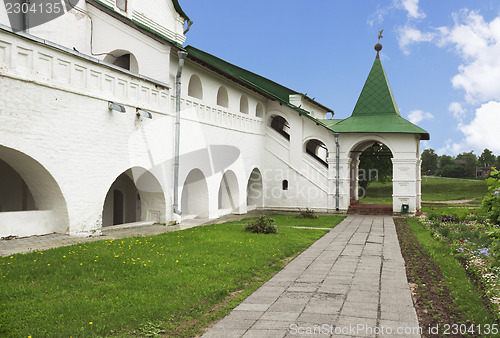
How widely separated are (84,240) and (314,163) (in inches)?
508

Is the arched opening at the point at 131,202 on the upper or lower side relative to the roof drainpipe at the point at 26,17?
lower

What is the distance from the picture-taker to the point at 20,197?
12.4m

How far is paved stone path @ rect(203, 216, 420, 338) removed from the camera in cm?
450

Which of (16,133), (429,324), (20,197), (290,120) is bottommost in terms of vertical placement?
(429,324)

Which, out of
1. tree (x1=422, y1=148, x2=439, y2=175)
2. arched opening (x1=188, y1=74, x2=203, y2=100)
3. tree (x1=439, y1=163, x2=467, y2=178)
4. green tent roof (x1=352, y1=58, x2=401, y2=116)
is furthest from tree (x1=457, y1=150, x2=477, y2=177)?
arched opening (x1=188, y1=74, x2=203, y2=100)

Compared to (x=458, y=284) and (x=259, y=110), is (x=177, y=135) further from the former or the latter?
(x=458, y=284)

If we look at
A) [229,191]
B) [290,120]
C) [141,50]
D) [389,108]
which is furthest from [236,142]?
[389,108]

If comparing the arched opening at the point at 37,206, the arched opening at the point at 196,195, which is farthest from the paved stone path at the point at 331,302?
the arched opening at the point at 196,195

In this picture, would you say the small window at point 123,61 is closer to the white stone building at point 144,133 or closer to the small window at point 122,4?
the white stone building at point 144,133

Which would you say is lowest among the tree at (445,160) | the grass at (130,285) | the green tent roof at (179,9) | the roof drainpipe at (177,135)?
the grass at (130,285)

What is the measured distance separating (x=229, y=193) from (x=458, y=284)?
40.6 feet

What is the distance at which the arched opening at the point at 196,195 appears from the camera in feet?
49.9

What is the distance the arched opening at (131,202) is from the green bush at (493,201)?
9263 mm

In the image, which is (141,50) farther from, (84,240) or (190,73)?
(84,240)
